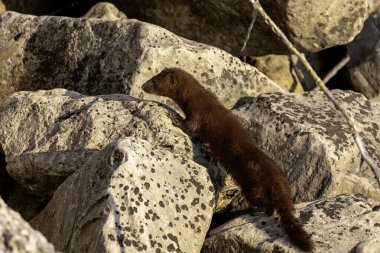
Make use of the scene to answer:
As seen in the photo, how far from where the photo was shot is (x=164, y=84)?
320 inches

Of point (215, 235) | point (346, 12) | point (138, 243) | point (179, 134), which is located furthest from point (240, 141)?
point (346, 12)

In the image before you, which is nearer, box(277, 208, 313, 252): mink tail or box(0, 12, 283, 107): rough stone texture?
box(277, 208, 313, 252): mink tail

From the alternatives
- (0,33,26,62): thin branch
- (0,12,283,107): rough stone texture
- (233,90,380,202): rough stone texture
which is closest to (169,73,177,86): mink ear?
(0,12,283,107): rough stone texture

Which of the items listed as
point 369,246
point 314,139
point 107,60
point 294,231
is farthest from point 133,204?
point 107,60

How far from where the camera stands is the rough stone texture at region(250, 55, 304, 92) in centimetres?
1218

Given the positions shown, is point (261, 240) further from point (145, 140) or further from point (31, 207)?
point (31, 207)

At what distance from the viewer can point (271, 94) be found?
27.0 feet

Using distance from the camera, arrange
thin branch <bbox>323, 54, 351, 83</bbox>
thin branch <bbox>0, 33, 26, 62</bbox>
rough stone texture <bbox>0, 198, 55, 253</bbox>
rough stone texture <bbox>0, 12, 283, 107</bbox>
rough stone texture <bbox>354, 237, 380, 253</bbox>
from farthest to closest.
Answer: thin branch <bbox>323, 54, 351, 83</bbox> < rough stone texture <bbox>0, 12, 283, 107</bbox> < thin branch <bbox>0, 33, 26, 62</bbox> < rough stone texture <bbox>354, 237, 380, 253</bbox> < rough stone texture <bbox>0, 198, 55, 253</bbox>

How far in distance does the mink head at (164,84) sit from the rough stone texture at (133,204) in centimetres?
138

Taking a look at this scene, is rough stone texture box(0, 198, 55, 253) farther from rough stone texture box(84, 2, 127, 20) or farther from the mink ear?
rough stone texture box(84, 2, 127, 20)

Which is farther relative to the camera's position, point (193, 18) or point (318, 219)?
point (193, 18)

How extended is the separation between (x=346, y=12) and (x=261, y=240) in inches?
190

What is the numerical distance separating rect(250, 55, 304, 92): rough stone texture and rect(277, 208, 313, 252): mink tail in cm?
591

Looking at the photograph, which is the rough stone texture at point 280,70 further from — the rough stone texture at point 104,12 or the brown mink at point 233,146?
the brown mink at point 233,146
